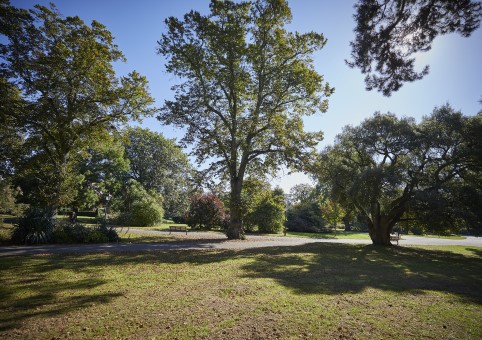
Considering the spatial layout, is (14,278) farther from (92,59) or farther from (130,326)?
(92,59)

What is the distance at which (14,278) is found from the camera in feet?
24.3

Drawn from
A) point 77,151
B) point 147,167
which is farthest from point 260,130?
point 147,167

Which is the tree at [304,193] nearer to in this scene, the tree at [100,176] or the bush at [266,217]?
the bush at [266,217]

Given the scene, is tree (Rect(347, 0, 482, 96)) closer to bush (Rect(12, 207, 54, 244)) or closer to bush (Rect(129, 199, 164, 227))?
bush (Rect(12, 207, 54, 244))

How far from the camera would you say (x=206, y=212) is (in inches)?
1348

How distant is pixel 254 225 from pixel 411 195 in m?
19.9

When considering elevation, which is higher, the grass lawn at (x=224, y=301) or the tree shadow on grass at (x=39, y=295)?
the grass lawn at (x=224, y=301)

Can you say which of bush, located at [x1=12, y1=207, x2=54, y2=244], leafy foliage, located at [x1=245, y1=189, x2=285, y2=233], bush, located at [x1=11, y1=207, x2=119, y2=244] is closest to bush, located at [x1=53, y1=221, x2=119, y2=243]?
bush, located at [x1=11, y1=207, x2=119, y2=244]

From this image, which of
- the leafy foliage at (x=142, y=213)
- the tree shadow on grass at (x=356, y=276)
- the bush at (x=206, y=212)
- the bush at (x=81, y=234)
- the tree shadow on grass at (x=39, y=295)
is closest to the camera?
the tree shadow on grass at (x=39, y=295)

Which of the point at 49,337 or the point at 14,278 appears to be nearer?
the point at 49,337

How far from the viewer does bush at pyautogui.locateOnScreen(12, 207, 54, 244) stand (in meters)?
13.7

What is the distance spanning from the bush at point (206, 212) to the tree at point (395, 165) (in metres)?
16.4

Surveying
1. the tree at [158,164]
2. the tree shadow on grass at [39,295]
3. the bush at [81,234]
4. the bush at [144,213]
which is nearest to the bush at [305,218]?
the tree at [158,164]

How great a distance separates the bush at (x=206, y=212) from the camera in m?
33.9
